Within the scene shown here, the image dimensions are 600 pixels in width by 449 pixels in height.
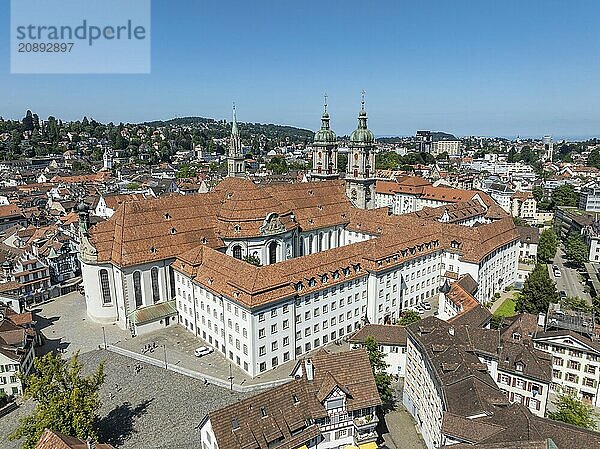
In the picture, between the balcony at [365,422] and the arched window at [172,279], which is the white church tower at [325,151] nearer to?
the arched window at [172,279]

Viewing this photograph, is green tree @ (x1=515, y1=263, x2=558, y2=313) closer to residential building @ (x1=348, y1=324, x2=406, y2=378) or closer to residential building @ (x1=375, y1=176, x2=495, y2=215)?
residential building @ (x1=348, y1=324, x2=406, y2=378)

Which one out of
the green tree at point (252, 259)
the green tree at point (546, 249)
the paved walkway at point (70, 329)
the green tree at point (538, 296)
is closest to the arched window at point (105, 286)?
the paved walkway at point (70, 329)

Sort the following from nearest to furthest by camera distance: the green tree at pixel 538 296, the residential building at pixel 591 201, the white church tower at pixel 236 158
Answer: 1. the green tree at pixel 538 296
2. the white church tower at pixel 236 158
3. the residential building at pixel 591 201

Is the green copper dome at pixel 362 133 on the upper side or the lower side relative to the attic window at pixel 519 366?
upper

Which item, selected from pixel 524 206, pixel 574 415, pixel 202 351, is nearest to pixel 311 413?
pixel 202 351

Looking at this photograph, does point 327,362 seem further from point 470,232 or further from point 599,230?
point 599,230

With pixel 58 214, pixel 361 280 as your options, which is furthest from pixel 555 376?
pixel 58 214

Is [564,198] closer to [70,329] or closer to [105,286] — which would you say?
[105,286]

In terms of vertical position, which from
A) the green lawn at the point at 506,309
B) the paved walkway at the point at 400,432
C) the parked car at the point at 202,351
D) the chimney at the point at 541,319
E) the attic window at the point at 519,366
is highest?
the attic window at the point at 519,366
